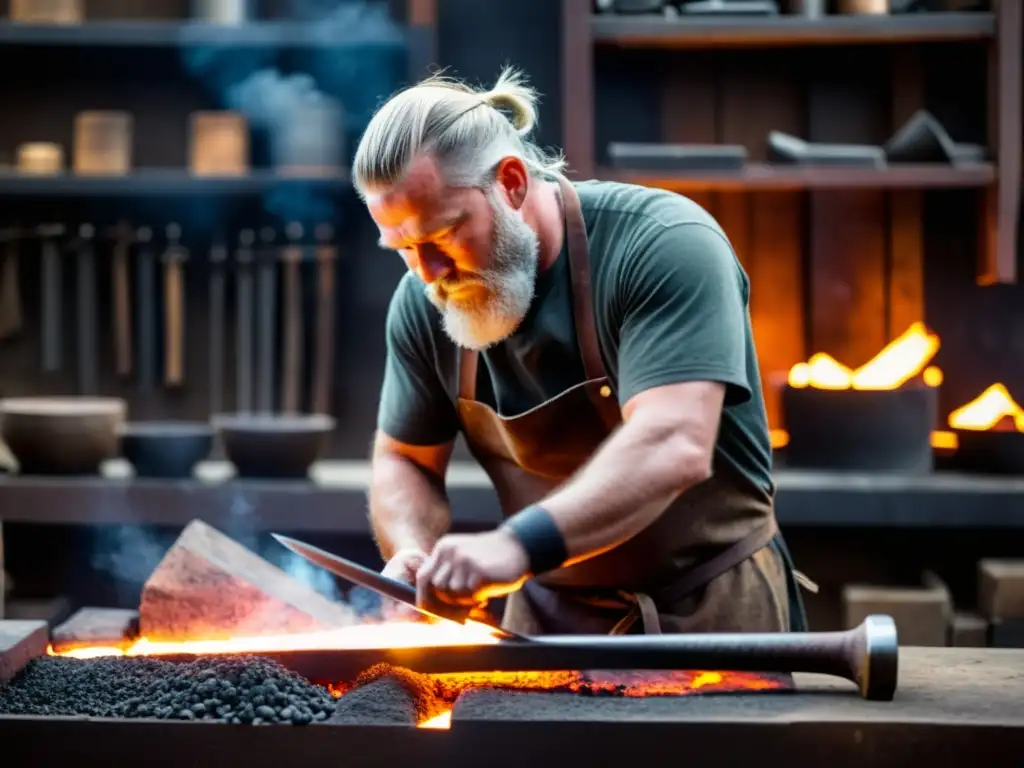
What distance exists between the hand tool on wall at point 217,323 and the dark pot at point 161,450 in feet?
2.54

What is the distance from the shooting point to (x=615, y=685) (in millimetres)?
2049

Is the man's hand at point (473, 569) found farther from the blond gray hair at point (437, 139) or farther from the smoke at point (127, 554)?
the smoke at point (127, 554)

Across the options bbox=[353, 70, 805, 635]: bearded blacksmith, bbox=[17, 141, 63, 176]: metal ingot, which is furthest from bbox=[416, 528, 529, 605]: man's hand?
bbox=[17, 141, 63, 176]: metal ingot

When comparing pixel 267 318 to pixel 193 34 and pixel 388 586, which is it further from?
pixel 388 586

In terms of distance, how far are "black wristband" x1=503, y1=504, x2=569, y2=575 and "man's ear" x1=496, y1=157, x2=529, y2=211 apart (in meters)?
0.69

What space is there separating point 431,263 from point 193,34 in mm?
2848

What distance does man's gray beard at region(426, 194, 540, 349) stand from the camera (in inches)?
92.0

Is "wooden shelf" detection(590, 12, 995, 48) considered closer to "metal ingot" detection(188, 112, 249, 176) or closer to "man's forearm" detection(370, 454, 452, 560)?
"metal ingot" detection(188, 112, 249, 176)

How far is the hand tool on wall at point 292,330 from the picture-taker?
496 cm

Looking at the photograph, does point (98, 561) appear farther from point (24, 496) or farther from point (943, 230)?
point (943, 230)

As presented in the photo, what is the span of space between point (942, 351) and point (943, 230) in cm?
49

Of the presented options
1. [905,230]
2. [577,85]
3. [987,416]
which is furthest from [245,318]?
[987,416]

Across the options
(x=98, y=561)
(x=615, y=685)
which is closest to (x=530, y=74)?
(x=98, y=561)

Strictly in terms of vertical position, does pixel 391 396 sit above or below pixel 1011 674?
above
